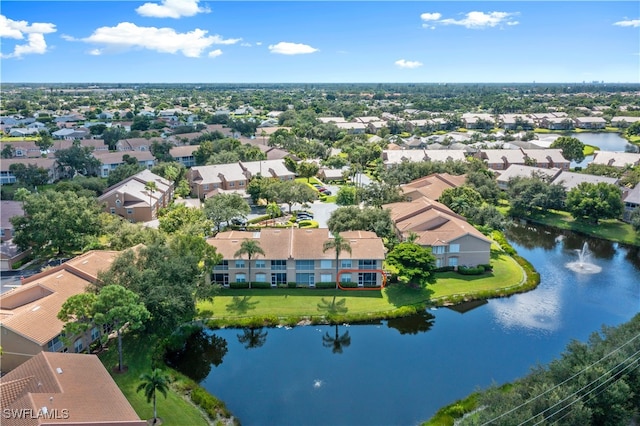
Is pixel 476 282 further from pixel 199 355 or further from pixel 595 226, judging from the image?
pixel 595 226

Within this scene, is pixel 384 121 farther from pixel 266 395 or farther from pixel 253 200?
pixel 266 395

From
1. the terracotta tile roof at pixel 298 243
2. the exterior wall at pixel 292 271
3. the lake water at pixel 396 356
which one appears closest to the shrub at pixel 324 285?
the exterior wall at pixel 292 271

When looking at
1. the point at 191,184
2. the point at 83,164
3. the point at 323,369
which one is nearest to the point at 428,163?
the point at 191,184

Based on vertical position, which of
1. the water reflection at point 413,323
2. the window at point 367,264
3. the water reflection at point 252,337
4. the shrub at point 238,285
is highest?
the window at point 367,264

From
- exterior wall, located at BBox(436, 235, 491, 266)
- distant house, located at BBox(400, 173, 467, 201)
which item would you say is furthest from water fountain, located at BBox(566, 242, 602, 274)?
distant house, located at BBox(400, 173, 467, 201)

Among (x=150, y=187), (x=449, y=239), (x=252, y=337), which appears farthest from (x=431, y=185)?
(x=252, y=337)

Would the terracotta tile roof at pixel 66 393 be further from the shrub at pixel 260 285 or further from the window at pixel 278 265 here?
the window at pixel 278 265
